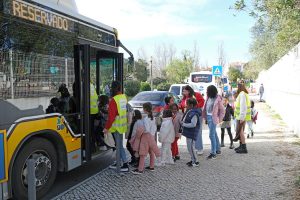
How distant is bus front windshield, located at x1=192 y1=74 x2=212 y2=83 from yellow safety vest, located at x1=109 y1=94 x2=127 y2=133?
989 inches

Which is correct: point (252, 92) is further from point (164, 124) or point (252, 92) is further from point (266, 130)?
point (164, 124)

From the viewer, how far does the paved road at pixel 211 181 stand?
6430mm

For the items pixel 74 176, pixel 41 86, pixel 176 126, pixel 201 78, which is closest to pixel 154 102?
pixel 176 126

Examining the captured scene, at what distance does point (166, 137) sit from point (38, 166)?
127 inches

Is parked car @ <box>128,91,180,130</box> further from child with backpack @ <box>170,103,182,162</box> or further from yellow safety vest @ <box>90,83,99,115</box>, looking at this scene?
yellow safety vest @ <box>90,83,99,115</box>

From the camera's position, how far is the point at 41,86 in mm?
6105

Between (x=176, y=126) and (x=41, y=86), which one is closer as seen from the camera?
(x=41, y=86)

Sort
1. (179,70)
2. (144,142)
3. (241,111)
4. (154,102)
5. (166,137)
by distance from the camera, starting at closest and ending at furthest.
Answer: (144,142)
(166,137)
(241,111)
(154,102)
(179,70)

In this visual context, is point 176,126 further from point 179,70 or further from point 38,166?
point 179,70

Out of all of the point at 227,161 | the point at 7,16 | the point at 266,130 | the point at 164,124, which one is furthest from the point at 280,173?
the point at 266,130

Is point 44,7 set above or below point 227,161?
above

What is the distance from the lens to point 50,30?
256 inches

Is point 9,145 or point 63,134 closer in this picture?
point 9,145

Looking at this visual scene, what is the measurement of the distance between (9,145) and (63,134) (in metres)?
1.45
